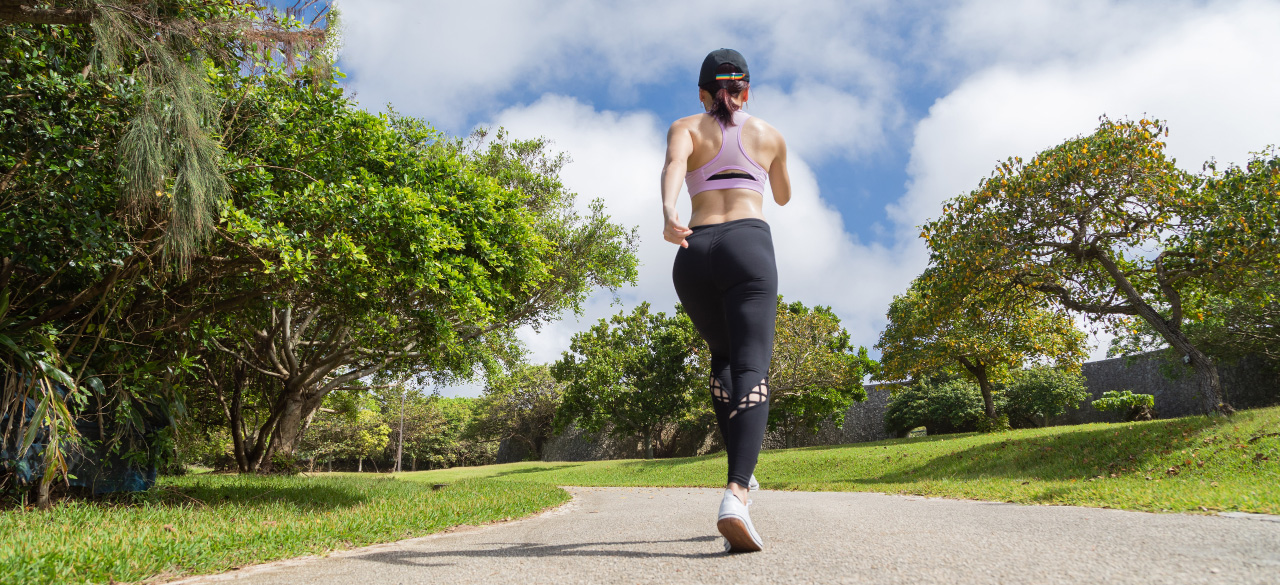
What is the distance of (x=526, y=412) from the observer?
1587 inches

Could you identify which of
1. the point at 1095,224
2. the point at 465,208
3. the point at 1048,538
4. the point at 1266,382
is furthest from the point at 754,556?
A: the point at 1266,382

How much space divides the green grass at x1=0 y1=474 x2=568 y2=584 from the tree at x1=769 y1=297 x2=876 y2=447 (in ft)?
50.2

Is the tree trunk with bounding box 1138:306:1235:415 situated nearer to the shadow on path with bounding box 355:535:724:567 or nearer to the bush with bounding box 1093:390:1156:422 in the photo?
the bush with bounding box 1093:390:1156:422

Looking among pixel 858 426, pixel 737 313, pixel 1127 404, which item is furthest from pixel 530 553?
pixel 858 426

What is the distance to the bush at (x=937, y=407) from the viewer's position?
84.4 feet

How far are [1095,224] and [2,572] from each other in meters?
15.1

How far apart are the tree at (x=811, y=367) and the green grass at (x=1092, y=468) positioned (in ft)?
14.5

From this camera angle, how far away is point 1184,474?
8.99 meters

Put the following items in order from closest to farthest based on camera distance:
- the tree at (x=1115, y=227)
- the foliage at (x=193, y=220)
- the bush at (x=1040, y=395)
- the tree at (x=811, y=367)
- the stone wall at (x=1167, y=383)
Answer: the foliage at (x=193, y=220) < the tree at (x=1115, y=227) < the stone wall at (x=1167, y=383) < the tree at (x=811, y=367) < the bush at (x=1040, y=395)

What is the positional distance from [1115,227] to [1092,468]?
4719 mm

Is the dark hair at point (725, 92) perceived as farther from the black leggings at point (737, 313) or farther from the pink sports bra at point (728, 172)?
the black leggings at point (737, 313)

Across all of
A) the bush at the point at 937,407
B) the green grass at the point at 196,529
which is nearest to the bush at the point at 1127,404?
the bush at the point at 937,407

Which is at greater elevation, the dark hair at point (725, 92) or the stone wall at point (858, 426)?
the dark hair at point (725, 92)

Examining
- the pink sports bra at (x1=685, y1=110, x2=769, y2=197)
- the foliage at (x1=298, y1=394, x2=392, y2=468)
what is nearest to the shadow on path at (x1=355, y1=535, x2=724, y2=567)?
the pink sports bra at (x1=685, y1=110, x2=769, y2=197)
